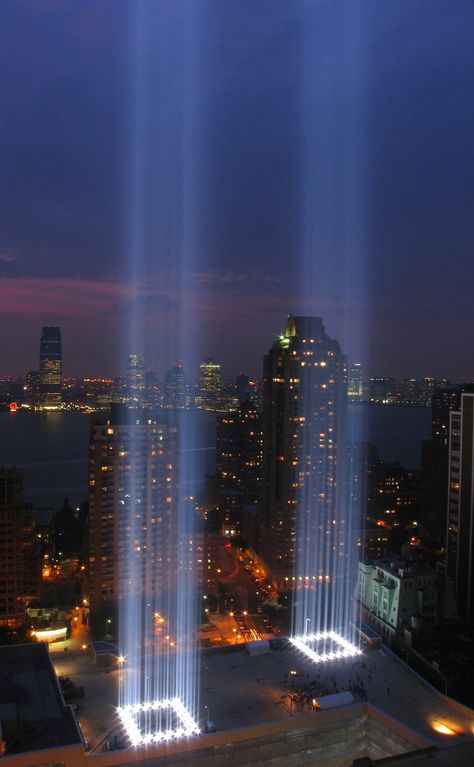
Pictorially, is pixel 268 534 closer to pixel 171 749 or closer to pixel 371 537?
pixel 371 537

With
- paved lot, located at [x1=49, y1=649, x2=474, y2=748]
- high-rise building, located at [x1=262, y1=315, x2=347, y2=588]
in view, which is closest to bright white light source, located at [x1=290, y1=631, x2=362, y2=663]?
paved lot, located at [x1=49, y1=649, x2=474, y2=748]

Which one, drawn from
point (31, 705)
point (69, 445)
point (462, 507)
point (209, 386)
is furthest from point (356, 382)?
Result: point (31, 705)

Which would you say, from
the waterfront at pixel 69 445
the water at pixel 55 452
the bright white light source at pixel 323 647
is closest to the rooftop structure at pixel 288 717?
the bright white light source at pixel 323 647

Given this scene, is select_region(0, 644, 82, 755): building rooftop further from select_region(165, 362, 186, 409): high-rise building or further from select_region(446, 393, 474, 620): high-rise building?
select_region(165, 362, 186, 409): high-rise building

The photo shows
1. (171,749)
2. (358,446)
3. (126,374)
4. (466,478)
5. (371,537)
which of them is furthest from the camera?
(126,374)

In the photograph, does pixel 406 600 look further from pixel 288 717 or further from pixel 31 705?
pixel 31 705

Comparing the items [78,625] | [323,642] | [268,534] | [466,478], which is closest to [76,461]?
[268,534]

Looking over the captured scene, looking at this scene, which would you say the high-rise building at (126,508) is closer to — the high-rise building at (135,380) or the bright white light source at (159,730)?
the bright white light source at (159,730)
